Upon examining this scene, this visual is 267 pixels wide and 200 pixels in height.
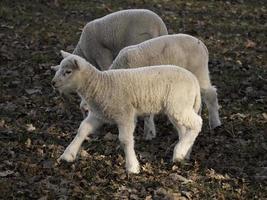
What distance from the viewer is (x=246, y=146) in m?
7.41

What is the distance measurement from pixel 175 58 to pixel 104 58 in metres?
2.37

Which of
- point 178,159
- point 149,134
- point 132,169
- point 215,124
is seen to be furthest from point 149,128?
point 132,169

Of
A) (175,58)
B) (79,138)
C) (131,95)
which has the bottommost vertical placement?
(79,138)

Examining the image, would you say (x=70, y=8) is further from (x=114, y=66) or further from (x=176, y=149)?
(x=176, y=149)

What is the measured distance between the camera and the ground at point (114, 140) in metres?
6.14

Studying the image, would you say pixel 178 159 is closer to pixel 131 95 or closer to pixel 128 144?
pixel 128 144

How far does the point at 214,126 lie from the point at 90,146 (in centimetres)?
201

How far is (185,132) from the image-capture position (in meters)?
6.83

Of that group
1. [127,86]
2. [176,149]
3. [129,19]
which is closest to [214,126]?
[176,149]

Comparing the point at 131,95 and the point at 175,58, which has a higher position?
the point at 131,95

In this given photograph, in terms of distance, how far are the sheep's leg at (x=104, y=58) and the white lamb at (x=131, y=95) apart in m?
3.07

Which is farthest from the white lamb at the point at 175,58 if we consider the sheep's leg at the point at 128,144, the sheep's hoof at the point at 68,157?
the sheep's hoof at the point at 68,157

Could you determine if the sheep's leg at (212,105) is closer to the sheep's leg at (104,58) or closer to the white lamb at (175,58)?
the white lamb at (175,58)

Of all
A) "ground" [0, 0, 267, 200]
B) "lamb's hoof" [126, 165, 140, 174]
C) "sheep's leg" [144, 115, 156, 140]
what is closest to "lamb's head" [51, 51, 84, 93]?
"ground" [0, 0, 267, 200]
